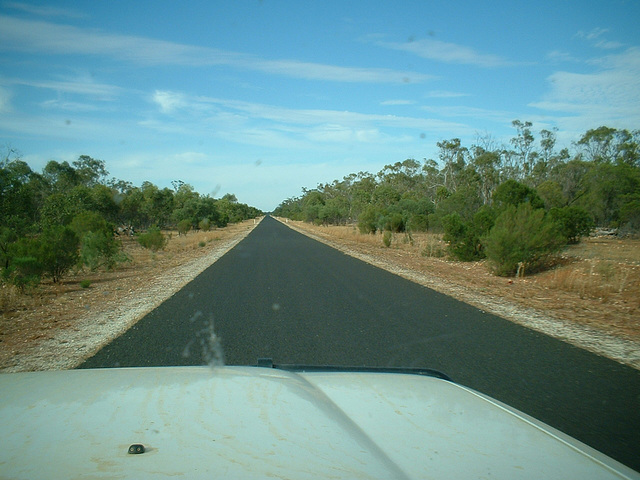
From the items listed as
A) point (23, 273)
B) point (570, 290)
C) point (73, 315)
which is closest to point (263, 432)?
point (73, 315)

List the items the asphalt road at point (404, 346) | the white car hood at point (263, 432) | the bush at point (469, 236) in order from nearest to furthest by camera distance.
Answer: the white car hood at point (263, 432) < the asphalt road at point (404, 346) < the bush at point (469, 236)

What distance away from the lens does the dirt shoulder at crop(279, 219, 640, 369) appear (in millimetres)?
7848

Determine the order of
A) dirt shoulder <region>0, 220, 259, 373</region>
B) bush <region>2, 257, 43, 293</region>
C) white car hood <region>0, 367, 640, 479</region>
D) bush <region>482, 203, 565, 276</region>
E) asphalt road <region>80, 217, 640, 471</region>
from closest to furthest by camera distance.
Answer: white car hood <region>0, 367, 640, 479</region> < asphalt road <region>80, 217, 640, 471</region> < dirt shoulder <region>0, 220, 259, 373</region> < bush <region>2, 257, 43, 293</region> < bush <region>482, 203, 565, 276</region>

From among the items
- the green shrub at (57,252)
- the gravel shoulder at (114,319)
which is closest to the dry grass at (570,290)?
the gravel shoulder at (114,319)

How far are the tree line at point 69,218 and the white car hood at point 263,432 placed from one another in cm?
1243

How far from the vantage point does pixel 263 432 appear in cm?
218

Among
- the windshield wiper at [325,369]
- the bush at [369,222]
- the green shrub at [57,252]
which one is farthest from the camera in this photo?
the bush at [369,222]

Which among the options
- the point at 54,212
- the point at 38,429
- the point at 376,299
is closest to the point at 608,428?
the point at 38,429

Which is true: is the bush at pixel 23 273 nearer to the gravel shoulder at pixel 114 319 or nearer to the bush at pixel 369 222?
the gravel shoulder at pixel 114 319

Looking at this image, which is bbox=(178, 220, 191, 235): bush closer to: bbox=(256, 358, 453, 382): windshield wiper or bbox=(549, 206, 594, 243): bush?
bbox=(549, 206, 594, 243): bush

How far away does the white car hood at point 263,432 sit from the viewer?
73.5 inches

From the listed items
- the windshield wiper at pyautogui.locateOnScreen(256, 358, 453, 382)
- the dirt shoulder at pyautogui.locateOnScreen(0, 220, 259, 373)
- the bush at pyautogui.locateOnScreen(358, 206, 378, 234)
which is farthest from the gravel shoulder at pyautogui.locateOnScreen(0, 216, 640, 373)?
the bush at pyautogui.locateOnScreen(358, 206, 378, 234)

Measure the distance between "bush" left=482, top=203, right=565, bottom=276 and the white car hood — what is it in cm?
1537

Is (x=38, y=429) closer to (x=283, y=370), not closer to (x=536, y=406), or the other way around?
(x=283, y=370)
